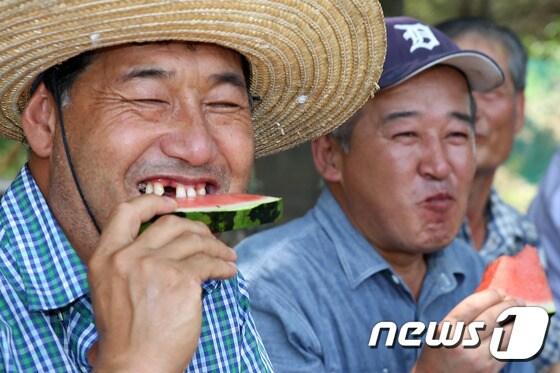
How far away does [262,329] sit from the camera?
12.6 feet

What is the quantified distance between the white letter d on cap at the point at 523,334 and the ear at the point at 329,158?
3.92 feet

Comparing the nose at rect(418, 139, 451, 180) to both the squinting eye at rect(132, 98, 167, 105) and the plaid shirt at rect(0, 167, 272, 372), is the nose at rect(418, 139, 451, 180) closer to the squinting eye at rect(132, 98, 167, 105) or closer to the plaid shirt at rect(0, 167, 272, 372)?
the plaid shirt at rect(0, 167, 272, 372)

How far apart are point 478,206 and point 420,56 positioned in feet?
7.20

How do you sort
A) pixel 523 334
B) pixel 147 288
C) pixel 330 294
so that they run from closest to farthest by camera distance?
pixel 147 288 → pixel 523 334 → pixel 330 294

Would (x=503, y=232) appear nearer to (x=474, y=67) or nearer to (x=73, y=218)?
(x=474, y=67)

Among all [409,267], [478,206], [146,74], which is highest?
[146,74]

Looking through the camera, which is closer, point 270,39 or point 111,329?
point 111,329

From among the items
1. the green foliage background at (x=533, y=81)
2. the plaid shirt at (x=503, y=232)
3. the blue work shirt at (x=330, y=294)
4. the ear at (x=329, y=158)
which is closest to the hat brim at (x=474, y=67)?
the ear at (x=329, y=158)

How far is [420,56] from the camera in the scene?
14.2 feet

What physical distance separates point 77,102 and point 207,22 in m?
0.49

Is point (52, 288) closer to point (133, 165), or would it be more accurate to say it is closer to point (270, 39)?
point (133, 165)

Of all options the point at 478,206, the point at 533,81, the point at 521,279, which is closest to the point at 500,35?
the point at 478,206

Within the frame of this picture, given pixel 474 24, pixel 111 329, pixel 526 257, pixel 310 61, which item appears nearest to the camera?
pixel 111 329

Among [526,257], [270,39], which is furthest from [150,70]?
[526,257]
